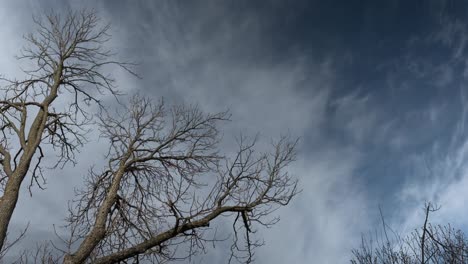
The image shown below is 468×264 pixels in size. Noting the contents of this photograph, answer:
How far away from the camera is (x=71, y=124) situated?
26.9 feet

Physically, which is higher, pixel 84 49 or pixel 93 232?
pixel 84 49

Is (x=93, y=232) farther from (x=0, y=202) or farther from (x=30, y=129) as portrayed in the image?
(x=30, y=129)

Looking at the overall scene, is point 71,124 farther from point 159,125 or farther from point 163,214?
point 163,214

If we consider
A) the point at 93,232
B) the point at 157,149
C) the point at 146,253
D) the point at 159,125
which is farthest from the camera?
the point at 159,125

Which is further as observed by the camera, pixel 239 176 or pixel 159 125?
pixel 159 125

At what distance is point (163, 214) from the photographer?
22.4ft

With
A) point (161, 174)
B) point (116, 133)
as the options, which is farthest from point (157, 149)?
point (116, 133)

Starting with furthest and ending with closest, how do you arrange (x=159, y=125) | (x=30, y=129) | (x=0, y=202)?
(x=159, y=125), (x=30, y=129), (x=0, y=202)

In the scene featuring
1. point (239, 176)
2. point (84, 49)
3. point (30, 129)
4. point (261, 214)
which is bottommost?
point (261, 214)

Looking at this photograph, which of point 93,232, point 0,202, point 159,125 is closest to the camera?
point 0,202

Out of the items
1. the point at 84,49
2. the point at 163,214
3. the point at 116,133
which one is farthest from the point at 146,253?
the point at 84,49

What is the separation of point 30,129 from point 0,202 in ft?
5.92

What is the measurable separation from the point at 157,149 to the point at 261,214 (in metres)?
2.76

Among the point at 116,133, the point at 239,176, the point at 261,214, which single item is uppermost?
the point at 116,133
